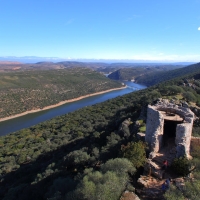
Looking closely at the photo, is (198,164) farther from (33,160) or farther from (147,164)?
(33,160)

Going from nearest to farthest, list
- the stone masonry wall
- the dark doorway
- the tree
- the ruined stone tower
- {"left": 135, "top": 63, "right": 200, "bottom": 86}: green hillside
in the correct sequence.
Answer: the tree
the ruined stone tower
the stone masonry wall
the dark doorway
{"left": 135, "top": 63, "right": 200, "bottom": 86}: green hillside

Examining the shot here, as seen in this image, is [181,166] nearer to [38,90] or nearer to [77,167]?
[77,167]

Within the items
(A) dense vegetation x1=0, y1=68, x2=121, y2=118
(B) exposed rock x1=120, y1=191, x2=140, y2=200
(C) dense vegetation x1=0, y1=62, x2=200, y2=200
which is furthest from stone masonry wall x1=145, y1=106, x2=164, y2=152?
(A) dense vegetation x1=0, y1=68, x2=121, y2=118

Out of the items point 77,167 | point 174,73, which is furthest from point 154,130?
point 174,73

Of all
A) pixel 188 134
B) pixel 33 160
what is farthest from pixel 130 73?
pixel 188 134

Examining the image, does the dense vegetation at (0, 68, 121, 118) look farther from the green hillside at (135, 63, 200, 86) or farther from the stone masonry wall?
the stone masonry wall

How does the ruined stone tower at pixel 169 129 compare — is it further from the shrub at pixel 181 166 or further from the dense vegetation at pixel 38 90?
the dense vegetation at pixel 38 90

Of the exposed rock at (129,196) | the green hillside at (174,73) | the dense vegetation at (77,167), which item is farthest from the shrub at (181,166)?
the green hillside at (174,73)

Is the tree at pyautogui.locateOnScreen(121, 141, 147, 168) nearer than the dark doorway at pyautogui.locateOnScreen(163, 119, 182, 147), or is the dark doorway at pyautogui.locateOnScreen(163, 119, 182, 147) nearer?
the tree at pyautogui.locateOnScreen(121, 141, 147, 168)
